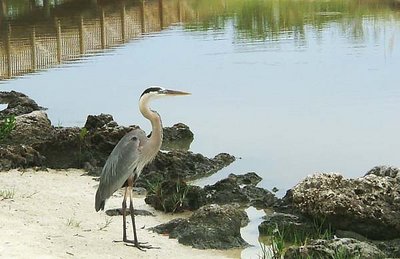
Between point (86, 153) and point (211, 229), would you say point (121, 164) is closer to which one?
point (211, 229)

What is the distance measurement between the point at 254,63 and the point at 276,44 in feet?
13.7

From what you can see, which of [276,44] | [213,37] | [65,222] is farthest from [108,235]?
[213,37]

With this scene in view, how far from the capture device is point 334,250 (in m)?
8.10

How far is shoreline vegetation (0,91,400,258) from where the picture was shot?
8461 mm

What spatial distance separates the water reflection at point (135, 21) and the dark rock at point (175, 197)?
39.3 feet

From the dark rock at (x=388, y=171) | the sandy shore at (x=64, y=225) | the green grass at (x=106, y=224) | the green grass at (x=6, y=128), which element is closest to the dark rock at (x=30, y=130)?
the green grass at (x=6, y=128)

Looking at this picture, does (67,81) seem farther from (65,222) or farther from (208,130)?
(65,222)

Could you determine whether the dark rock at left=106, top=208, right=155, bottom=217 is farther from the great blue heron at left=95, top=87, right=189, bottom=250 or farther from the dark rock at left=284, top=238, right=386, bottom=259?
the dark rock at left=284, top=238, right=386, bottom=259

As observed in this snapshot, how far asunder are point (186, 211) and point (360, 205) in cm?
223

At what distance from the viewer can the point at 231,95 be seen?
19.6 m

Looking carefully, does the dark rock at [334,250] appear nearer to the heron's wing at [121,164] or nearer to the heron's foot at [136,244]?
the heron's foot at [136,244]

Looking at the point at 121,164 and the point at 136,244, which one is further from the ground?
the point at 121,164

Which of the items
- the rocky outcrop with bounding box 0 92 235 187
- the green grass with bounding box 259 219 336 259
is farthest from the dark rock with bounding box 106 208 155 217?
the green grass with bounding box 259 219 336 259

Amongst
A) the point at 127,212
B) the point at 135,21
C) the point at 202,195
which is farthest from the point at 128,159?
the point at 135,21
